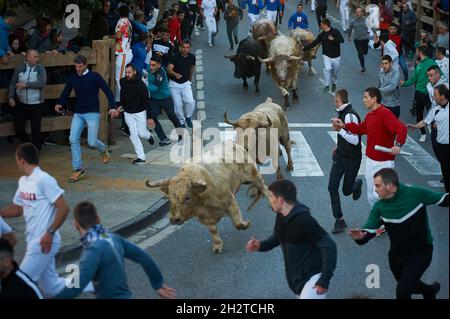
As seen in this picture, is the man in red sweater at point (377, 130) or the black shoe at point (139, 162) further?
the black shoe at point (139, 162)

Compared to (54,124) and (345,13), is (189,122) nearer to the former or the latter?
(54,124)

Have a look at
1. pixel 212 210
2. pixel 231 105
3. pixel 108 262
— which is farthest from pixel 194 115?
pixel 108 262

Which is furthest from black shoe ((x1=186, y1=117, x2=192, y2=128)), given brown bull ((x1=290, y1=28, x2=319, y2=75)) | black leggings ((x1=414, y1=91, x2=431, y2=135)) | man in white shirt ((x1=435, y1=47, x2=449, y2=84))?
brown bull ((x1=290, y1=28, x2=319, y2=75))

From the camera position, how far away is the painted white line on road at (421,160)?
1539 cm

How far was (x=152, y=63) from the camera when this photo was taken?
54.4ft

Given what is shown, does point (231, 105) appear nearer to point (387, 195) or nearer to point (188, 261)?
point (188, 261)

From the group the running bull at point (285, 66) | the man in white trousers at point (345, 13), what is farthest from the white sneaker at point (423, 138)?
the man in white trousers at point (345, 13)

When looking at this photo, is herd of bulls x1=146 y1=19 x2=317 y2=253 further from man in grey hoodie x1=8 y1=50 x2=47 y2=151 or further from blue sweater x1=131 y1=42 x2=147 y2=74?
blue sweater x1=131 y1=42 x2=147 y2=74

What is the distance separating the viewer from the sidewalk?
12211 mm

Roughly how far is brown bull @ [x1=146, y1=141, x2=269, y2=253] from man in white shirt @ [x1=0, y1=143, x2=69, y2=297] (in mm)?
2086

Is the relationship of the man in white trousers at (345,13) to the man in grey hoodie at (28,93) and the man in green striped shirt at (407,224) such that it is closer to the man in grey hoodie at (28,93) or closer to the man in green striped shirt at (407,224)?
the man in grey hoodie at (28,93)

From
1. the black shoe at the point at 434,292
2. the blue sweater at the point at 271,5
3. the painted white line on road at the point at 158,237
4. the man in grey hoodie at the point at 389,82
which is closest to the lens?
the black shoe at the point at 434,292

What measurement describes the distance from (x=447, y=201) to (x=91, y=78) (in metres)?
7.10

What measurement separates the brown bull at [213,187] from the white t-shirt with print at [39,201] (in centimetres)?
209
